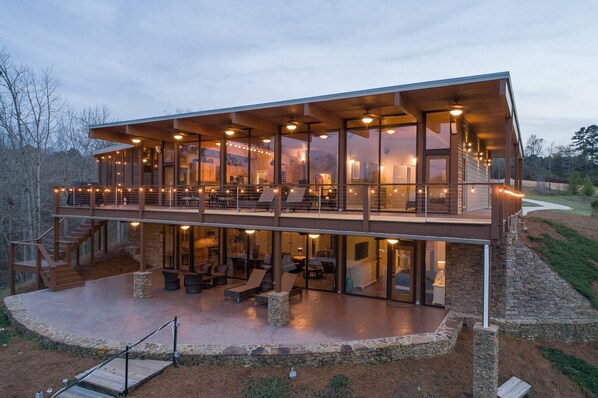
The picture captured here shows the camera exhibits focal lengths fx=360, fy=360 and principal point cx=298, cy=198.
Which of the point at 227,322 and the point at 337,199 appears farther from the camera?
the point at 337,199

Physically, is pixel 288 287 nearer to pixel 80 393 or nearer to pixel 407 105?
pixel 80 393

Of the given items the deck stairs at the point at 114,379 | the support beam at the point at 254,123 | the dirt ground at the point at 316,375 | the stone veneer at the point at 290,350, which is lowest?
the dirt ground at the point at 316,375

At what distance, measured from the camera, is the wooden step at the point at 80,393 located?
677cm

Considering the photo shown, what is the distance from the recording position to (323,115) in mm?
11305

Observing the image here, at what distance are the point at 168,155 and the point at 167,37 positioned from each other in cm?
4141

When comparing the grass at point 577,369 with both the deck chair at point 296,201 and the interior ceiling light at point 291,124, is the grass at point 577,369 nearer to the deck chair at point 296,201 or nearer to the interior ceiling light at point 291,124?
the deck chair at point 296,201

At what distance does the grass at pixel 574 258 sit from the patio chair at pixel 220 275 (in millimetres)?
12142

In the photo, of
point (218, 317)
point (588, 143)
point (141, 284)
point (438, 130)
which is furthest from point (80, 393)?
point (588, 143)

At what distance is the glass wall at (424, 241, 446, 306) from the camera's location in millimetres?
11172

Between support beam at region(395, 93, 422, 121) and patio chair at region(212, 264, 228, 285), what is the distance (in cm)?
892

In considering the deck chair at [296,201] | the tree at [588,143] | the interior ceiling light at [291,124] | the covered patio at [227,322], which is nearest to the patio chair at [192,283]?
the covered patio at [227,322]

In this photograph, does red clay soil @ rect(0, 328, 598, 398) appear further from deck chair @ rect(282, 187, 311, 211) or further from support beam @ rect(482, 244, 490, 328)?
deck chair @ rect(282, 187, 311, 211)

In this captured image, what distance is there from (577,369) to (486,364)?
4546 mm

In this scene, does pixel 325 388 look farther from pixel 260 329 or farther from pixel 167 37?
pixel 167 37
